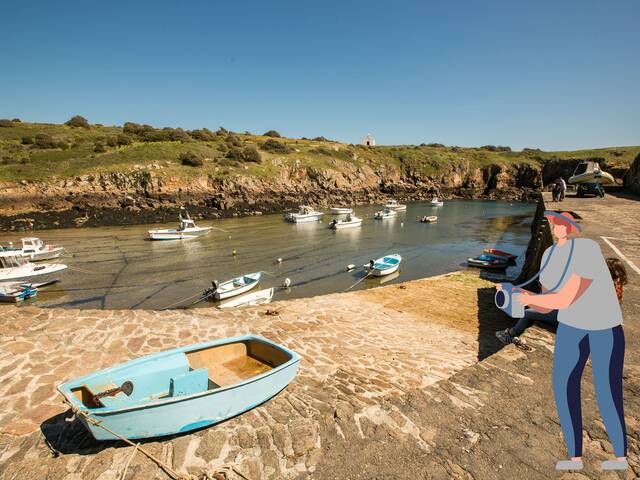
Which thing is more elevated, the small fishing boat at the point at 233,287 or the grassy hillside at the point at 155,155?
the grassy hillside at the point at 155,155

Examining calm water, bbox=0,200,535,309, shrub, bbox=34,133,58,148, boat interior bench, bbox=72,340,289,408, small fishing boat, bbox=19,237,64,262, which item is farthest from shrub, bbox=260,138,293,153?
boat interior bench, bbox=72,340,289,408

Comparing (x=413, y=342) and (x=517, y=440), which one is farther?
(x=413, y=342)

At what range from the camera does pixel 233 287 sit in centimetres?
2002

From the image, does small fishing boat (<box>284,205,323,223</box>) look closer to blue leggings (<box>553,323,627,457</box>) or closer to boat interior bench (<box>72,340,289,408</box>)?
boat interior bench (<box>72,340,289,408</box>)

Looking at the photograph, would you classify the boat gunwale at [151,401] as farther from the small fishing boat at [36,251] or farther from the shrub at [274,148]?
the shrub at [274,148]

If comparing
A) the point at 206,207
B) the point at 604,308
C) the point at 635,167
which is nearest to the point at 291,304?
the point at 604,308

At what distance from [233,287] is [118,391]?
14502 mm

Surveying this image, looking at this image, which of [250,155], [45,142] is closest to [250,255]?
[250,155]

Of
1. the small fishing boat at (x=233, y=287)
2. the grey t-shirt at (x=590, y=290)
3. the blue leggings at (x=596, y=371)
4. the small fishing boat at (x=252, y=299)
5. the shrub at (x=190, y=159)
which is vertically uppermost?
the shrub at (x=190, y=159)

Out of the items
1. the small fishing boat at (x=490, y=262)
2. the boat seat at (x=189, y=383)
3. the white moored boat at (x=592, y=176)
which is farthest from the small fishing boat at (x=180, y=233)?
the white moored boat at (x=592, y=176)

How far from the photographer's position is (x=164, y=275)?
24.8 m

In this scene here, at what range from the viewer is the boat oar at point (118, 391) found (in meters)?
5.38

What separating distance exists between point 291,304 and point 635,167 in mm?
44031

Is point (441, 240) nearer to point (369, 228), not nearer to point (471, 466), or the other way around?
point (369, 228)
